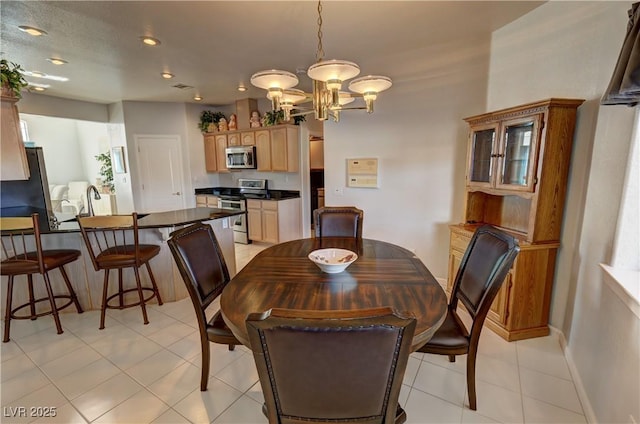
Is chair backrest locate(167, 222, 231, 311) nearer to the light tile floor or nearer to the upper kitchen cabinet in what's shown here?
the light tile floor

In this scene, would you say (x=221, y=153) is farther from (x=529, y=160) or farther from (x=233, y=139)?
(x=529, y=160)

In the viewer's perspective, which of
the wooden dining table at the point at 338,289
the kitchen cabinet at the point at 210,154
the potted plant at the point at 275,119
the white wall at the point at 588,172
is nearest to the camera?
the wooden dining table at the point at 338,289

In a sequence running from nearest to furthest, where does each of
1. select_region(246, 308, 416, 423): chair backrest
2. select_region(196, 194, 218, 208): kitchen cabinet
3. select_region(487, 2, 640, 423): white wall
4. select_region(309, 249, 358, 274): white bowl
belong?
select_region(246, 308, 416, 423): chair backrest < select_region(487, 2, 640, 423): white wall < select_region(309, 249, 358, 274): white bowl < select_region(196, 194, 218, 208): kitchen cabinet

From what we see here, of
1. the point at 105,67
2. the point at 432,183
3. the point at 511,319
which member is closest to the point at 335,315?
the point at 511,319

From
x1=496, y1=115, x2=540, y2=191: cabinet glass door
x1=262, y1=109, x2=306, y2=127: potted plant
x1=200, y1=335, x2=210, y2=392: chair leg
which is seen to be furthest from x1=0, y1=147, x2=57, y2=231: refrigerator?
x1=496, y1=115, x2=540, y2=191: cabinet glass door

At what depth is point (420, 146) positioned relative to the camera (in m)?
3.33

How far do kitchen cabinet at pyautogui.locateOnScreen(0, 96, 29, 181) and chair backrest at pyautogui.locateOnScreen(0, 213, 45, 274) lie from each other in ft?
1.40

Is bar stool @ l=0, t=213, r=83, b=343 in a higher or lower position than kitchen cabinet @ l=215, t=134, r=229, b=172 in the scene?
Result: lower

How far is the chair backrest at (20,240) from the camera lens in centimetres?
223

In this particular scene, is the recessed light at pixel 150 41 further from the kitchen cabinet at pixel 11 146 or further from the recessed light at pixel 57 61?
the recessed light at pixel 57 61

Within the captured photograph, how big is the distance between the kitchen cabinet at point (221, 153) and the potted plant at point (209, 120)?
0.22m

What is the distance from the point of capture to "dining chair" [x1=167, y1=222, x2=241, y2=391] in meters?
1.63

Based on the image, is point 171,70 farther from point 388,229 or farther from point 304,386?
point 304,386

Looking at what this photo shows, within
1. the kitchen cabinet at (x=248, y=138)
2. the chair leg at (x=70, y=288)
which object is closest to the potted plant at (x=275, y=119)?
the kitchen cabinet at (x=248, y=138)
